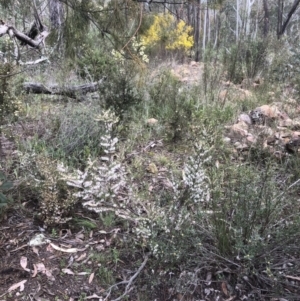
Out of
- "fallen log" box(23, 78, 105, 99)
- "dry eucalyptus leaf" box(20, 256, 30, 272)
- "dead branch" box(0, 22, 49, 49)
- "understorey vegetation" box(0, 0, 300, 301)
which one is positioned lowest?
"dry eucalyptus leaf" box(20, 256, 30, 272)

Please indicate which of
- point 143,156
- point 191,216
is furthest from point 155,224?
point 143,156

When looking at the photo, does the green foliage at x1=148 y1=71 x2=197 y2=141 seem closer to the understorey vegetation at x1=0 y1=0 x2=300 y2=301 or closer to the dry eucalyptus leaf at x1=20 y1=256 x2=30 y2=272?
the understorey vegetation at x1=0 y1=0 x2=300 y2=301

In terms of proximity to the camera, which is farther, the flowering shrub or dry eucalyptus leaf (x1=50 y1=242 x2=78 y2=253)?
the flowering shrub

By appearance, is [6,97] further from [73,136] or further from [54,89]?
[54,89]

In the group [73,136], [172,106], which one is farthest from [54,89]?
[172,106]

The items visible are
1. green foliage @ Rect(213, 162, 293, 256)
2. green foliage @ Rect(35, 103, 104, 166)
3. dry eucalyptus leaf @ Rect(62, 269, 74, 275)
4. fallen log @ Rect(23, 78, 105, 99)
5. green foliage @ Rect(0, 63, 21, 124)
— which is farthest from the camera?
fallen log @ Rect(23, 78, 105, 99)

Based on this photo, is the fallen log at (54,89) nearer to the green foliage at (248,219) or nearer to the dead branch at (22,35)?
the dead branch at (22,35)

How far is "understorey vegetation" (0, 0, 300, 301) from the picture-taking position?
1744mm

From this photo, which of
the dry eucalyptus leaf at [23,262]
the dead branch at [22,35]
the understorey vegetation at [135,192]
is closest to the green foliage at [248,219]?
the understorey vegetation at [135,192]

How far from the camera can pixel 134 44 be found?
2.85 metres

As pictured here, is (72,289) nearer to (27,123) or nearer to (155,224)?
(155,224)

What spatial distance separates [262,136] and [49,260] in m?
1.73

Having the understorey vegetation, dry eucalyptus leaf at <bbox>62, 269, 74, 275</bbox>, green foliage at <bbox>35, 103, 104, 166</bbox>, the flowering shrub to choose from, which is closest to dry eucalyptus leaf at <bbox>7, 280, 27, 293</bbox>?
the understorey vegetation

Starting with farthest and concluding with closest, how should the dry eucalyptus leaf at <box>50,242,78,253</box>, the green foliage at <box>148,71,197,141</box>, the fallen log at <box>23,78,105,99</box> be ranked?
1. the fallen log at <box>23,78,105,99</box>
2. the green foliage at <box>148,71,197,141</box>
3. the dry eucalyptus leaf at <box>50,242,78,253</box>
